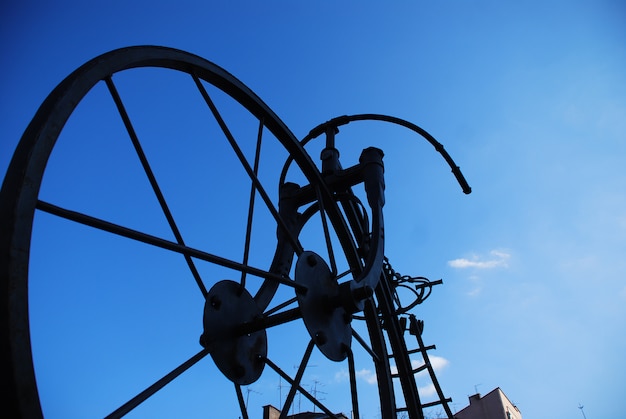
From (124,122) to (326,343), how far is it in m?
2.09

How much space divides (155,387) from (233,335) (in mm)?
1006

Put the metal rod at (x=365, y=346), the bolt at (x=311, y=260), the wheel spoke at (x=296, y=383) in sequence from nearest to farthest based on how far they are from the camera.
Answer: the wheel spoke at (x=296, y=383) → the bolt at (x=311, y=260) → the metal rod at (x=365, y=346)

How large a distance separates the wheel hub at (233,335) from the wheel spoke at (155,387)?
0.55ft

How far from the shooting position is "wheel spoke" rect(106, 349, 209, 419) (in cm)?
205

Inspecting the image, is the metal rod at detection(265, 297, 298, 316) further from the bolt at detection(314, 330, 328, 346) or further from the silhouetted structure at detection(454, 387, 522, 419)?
the silhouetted structure at detection(454, 387, 522, 419)

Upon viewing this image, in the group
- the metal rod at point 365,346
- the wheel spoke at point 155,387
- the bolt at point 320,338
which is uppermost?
the metal rod at point 365,346

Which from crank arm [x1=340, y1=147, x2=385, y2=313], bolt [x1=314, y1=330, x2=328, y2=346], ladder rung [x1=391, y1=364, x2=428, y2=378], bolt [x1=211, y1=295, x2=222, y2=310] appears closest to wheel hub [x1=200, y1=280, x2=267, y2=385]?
bolt [x1=211, y1=295, x2=222, y2=310]

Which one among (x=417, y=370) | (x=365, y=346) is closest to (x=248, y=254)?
(x=365, y=346)

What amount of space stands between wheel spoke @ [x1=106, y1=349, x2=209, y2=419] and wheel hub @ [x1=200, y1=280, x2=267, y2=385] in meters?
0.17

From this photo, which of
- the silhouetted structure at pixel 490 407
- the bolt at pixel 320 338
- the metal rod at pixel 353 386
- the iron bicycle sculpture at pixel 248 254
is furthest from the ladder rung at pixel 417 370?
the silhouetted structure at pixel 490 407

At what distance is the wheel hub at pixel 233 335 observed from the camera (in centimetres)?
316

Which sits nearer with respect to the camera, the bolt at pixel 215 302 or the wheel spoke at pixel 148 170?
the wheel spoke at pixel 148 170

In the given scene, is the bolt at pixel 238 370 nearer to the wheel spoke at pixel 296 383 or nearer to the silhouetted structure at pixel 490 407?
the wheel spoke at pixel 296 383

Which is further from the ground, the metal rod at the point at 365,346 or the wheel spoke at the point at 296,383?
the metal rod at the point at 365,346
